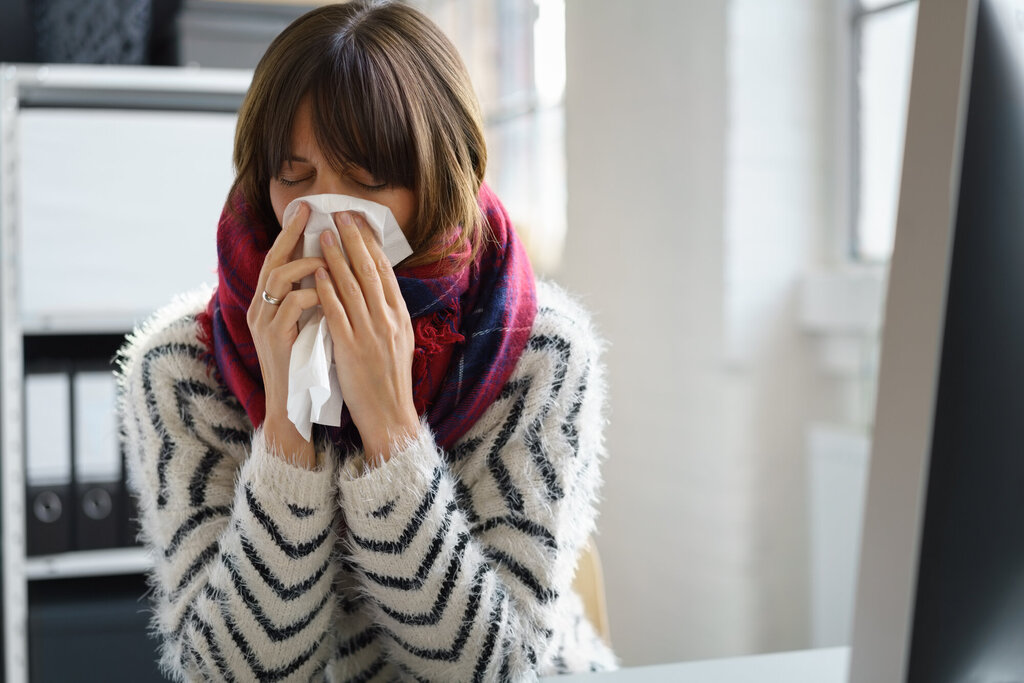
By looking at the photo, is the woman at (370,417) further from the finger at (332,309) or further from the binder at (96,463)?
the binder at (96,463)

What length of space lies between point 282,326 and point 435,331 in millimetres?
174

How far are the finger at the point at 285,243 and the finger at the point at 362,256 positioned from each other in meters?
0.03

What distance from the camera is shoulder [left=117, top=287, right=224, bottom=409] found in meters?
1.01

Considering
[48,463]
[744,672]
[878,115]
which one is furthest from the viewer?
[878,115]

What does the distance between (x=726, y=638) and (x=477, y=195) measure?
125 centimetres

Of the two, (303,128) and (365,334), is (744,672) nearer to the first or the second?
(365,334)

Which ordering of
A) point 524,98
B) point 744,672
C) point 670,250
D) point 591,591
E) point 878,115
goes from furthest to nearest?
point 524,98 < point 670,250 < point 878,115 < point 591,591 < point 744,672

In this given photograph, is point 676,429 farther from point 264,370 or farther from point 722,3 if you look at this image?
point 264,370

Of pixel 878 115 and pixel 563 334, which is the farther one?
pixel 878 115

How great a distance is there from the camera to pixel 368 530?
0.87m

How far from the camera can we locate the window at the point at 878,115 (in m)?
1.83

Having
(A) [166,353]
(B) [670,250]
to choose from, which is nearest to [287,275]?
(A) [166,353]

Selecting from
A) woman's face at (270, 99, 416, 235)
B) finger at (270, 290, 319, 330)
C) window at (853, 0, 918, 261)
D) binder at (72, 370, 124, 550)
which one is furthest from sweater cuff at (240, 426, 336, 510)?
window at (853, 0, 918, 261)

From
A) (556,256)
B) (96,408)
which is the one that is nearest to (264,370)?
(96,408)
